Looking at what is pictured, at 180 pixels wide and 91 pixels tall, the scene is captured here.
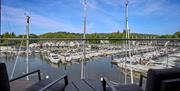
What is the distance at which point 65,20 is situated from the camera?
66.6 feet

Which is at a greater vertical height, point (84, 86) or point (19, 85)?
point (84, 86)

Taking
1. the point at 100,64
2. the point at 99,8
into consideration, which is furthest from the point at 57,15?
the point at 100,64

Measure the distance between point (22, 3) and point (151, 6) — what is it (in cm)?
1089

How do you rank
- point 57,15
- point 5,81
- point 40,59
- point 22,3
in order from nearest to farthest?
point 5,81, point 40,59, point 22,3, point 57,15

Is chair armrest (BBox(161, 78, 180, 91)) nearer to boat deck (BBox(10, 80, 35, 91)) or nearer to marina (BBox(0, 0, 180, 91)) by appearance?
marina (BBox(0, 0, 180, 91))

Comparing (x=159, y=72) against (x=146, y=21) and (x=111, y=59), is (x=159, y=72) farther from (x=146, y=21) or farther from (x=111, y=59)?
(x=146, y=21)

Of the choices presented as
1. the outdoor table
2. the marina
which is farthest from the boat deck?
the outdoor table

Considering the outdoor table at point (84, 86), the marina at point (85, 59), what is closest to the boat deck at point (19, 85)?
the marina at point (85, 59)

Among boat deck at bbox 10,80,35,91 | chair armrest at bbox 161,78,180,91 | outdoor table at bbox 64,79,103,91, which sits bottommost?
boat deck at bbox 10,80,35,91

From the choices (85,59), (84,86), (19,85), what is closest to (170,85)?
(84,86)

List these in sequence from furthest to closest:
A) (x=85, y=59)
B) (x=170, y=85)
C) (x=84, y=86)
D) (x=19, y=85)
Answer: (x=85, y=59) < (x=19, y=85) < (x=84, y=86) < (x=170, y=85)

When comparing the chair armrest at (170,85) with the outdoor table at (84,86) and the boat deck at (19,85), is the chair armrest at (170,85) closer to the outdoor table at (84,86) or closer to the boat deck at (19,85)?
the outdoor table at (84,86)

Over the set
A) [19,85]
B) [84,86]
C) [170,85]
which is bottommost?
[19,85]

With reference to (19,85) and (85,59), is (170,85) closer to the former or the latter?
(19,85)
